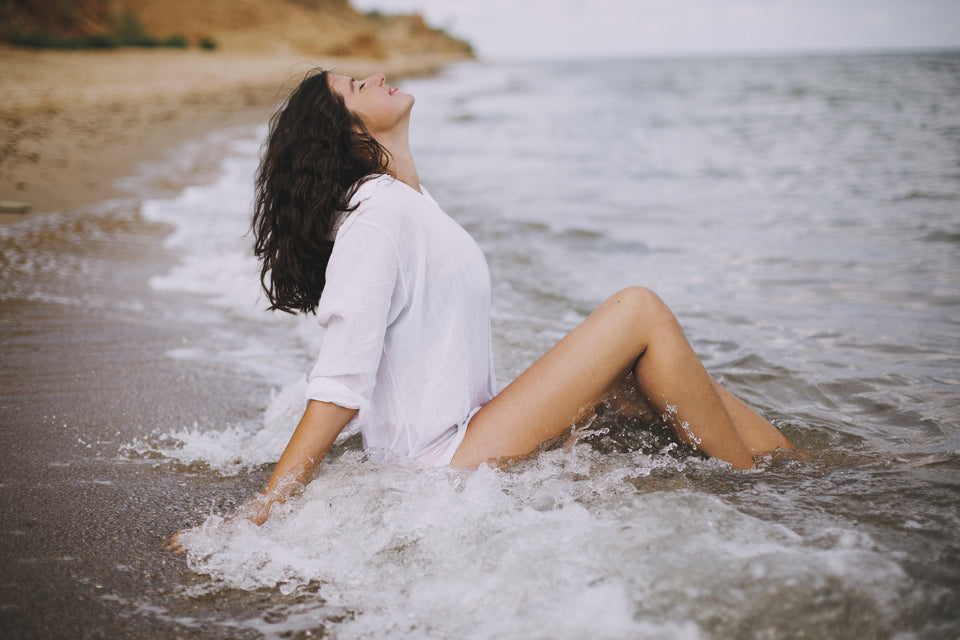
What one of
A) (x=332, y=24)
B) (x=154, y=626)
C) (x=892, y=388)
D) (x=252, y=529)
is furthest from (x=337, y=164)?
(x=332, y=24)

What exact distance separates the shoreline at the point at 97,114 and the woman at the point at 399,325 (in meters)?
0.64

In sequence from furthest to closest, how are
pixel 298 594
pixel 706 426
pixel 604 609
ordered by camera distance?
1. pixel 706 426
2. pixel 298 594
3. pixel 604 609

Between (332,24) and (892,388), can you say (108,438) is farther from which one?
(332,24)

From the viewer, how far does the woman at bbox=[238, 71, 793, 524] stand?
1.95 meters

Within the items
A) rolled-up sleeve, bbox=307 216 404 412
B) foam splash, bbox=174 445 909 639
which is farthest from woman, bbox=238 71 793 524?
foam splash, bbox=174 445 909 639

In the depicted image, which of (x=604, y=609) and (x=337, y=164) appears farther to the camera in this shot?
(x=337, y=164)

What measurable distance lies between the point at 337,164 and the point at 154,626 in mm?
1298

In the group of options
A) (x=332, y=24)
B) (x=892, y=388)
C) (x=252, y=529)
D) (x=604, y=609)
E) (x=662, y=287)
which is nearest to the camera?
(x=604, y=609)

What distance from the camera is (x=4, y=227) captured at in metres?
5.70

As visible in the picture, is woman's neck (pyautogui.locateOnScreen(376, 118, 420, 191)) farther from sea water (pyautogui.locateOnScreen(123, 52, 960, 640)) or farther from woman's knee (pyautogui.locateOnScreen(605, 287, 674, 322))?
sea water (pyautogui.locateOnScreen(123, 52, 960, 640))

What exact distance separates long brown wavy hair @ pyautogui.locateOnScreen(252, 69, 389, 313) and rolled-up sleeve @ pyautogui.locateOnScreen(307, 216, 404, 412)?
0.16 m

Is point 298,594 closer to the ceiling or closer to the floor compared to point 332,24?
closer to the floor

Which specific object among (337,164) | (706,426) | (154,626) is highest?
(337,164)

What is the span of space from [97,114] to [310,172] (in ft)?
37.7
